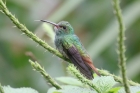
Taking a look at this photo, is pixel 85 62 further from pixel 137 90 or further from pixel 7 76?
pixel 7 76

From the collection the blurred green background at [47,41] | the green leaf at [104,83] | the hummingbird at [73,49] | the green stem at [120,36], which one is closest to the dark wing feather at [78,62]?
the hummingbird at [73,49]

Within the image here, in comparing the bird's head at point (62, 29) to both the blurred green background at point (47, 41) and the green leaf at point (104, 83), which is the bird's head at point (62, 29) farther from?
the blurred green background at point (47, 41)

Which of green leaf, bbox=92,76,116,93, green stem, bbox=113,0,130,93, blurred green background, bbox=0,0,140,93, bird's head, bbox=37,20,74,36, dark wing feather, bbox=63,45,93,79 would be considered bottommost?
green stem, bbox=113,0,130,93

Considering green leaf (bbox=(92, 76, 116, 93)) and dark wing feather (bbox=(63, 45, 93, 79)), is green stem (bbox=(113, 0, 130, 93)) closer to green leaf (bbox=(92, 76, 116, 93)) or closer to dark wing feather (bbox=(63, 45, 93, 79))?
green leaf (bbox=(92, 76, 116, 93))

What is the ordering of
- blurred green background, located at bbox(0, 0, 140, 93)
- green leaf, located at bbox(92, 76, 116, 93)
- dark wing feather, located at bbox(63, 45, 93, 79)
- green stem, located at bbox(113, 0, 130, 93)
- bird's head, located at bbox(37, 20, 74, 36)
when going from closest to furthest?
green stem, located at bbox(113, 0, 130, 93) → green leaf, located at bbox(92, 76, 116, 93) → dark wing feather, located at bbox(63, 45, 93, 79) → bird's head, located at bbox(37, 20, 74, 36) → blurred green background, located at bbox(0, 0, 140, 93)

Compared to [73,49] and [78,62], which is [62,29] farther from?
[78,62]

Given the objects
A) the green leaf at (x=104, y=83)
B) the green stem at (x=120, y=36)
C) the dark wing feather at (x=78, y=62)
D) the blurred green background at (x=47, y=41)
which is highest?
the blurred green background at (x=47, y=41)

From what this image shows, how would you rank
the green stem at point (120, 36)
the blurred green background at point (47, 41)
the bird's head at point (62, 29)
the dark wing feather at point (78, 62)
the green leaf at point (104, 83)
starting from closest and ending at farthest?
the green stem at point (120, 36) → the green leaf at point (104, 83) → the dark wing feather at point (78, 62) → the bird's head at point (62, 29) → the blurred green background at point (47, 41)

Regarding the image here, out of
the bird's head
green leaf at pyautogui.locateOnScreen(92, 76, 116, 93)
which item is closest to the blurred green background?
the bird's head
